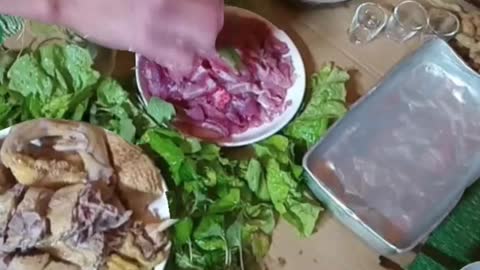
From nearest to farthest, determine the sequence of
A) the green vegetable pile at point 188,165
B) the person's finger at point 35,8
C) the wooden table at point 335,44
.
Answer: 1. the person's finger at point 35,8
2. the green vegetable pile at point 188,165
3. the wooden table at point 335,44

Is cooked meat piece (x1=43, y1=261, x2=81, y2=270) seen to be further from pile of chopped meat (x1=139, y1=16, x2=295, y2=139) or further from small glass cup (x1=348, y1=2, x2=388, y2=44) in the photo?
small glass cup (x1=348, y1=2, x2=388, y2=44)

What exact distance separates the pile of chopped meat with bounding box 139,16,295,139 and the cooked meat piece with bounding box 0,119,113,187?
125 mm

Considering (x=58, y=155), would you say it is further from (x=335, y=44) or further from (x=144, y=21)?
(x=335, y=44)

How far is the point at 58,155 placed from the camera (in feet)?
3.76

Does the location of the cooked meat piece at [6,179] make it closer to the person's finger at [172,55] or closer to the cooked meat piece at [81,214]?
the cooked meat piece at [81,214]

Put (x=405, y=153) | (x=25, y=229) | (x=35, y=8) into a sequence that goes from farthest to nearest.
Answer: (x=405, y=153)
(x=25, y=229)
(x=35, y=8)

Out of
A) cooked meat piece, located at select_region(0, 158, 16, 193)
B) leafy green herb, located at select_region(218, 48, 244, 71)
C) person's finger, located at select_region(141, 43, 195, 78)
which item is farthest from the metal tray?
cooked meat piece, located at select_region(0, 158, 16, 193)

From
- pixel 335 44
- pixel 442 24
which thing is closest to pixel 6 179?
pixel 335 44

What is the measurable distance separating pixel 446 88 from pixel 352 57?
134 millimetres

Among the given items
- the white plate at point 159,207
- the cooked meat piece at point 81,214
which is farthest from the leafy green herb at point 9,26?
the cooked meat piece at point 81,214

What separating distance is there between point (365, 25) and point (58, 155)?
478mm

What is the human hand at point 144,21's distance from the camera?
3.16 ft

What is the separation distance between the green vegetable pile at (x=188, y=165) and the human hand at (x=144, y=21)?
18 cm

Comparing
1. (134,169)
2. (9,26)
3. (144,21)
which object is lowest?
(134,169)
